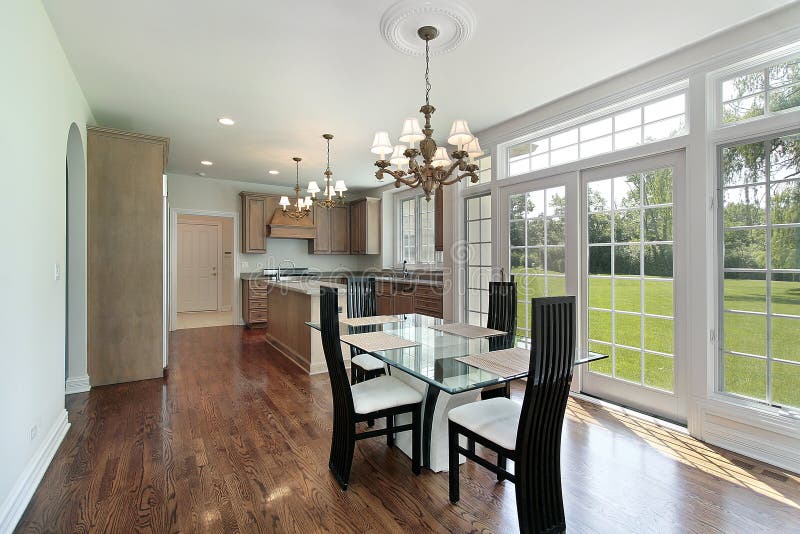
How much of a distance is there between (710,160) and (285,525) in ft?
10.7

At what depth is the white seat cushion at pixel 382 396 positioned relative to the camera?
6.79ft

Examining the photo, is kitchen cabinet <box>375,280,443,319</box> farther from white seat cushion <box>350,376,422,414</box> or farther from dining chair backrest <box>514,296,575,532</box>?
dining chair backrest <box>514,296,575,532</box>

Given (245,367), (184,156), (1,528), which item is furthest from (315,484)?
(184,156)

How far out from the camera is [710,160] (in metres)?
2.59

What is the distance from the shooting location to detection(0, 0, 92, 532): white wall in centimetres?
176

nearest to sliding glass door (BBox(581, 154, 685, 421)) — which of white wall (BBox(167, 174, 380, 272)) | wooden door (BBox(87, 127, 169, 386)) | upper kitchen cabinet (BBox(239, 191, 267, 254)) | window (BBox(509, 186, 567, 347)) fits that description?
window (BBox(509, 186, 567, 347))

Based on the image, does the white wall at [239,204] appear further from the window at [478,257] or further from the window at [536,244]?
the window at [536,244]

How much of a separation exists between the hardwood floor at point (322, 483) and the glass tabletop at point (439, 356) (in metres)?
0.69

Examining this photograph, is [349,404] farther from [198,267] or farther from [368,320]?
[198,267]

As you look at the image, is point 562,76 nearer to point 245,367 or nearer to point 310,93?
point 310,93

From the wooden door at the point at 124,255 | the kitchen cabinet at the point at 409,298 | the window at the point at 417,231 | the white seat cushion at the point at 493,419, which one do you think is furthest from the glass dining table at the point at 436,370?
the window at the point at 417,231

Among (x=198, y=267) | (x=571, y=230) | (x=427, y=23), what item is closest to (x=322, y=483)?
(x=427, y=23)

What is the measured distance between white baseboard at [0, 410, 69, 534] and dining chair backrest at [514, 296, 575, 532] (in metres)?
2.21

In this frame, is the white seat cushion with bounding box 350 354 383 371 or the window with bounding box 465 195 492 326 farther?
the window with bounding box 465 195 492 326
